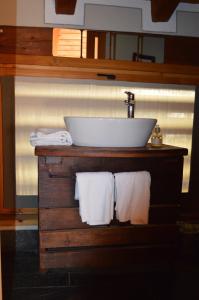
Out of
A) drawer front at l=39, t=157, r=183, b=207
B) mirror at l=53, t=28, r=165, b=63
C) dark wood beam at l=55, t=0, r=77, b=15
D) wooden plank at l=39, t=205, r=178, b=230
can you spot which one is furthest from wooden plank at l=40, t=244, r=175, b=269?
dark wood beam at l=55, t=0, r=77, b=15

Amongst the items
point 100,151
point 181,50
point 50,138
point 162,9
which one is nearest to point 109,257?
point 100,151

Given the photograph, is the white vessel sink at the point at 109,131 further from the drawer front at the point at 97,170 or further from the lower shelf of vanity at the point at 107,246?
the lower shelf of vanity at the point at 107,246

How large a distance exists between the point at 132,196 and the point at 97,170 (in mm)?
230

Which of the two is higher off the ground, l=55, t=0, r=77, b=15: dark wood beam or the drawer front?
l=55, t=0, r=77, b=15: dark wood beam

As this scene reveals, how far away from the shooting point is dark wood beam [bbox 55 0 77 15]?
168cm

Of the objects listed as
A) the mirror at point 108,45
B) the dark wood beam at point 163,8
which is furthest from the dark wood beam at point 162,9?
the mirror at point 108,45

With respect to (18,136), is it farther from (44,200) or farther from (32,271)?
(32,271)

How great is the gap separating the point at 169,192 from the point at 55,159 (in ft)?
2.22

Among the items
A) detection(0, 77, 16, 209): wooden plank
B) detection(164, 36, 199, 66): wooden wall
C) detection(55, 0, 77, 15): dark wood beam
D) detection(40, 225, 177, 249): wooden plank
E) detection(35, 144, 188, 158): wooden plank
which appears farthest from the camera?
detection(164, 36, 199, 66): wooden wall

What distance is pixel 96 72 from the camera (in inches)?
73.7

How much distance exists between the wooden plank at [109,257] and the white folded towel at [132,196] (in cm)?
23

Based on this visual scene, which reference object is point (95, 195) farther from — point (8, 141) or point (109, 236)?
point (8, 141)

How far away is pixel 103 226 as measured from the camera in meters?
1.52

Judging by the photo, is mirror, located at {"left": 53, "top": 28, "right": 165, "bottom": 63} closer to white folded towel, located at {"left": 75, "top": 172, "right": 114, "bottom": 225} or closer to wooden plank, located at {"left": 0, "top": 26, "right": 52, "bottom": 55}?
wooden plank, located at {"left": 0, "top": 26, "right": 52, "bottom": 55}
